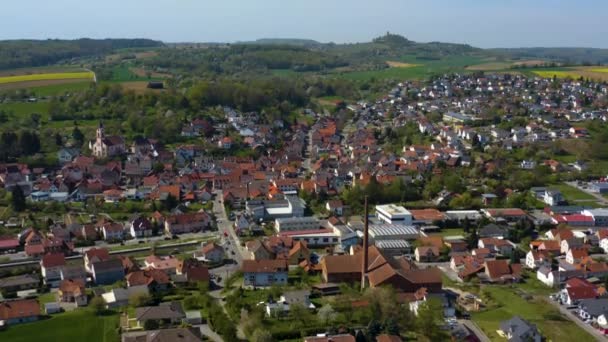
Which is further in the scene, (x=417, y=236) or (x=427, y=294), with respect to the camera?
(x=417, y=236)

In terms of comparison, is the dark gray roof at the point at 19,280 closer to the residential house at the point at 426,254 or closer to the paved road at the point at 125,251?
the paved road at the point at 125,251

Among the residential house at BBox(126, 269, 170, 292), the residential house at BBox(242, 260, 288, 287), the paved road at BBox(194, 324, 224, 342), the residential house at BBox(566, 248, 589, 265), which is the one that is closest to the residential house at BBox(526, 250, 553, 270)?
the residential house at BBox(566, 248, 589, 265)

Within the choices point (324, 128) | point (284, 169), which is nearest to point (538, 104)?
point (324, 128)

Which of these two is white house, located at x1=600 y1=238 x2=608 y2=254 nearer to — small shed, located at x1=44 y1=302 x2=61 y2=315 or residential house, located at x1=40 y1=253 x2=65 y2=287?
small shed, located at x1=44 y1=302 x2=61 y2=315

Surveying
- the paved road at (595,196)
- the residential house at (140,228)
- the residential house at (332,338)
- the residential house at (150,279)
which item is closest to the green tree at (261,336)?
the residential house at (332,338)

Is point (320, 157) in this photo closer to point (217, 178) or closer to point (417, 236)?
point (217, 178)

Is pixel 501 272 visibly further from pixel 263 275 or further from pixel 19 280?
pixel 19 280
